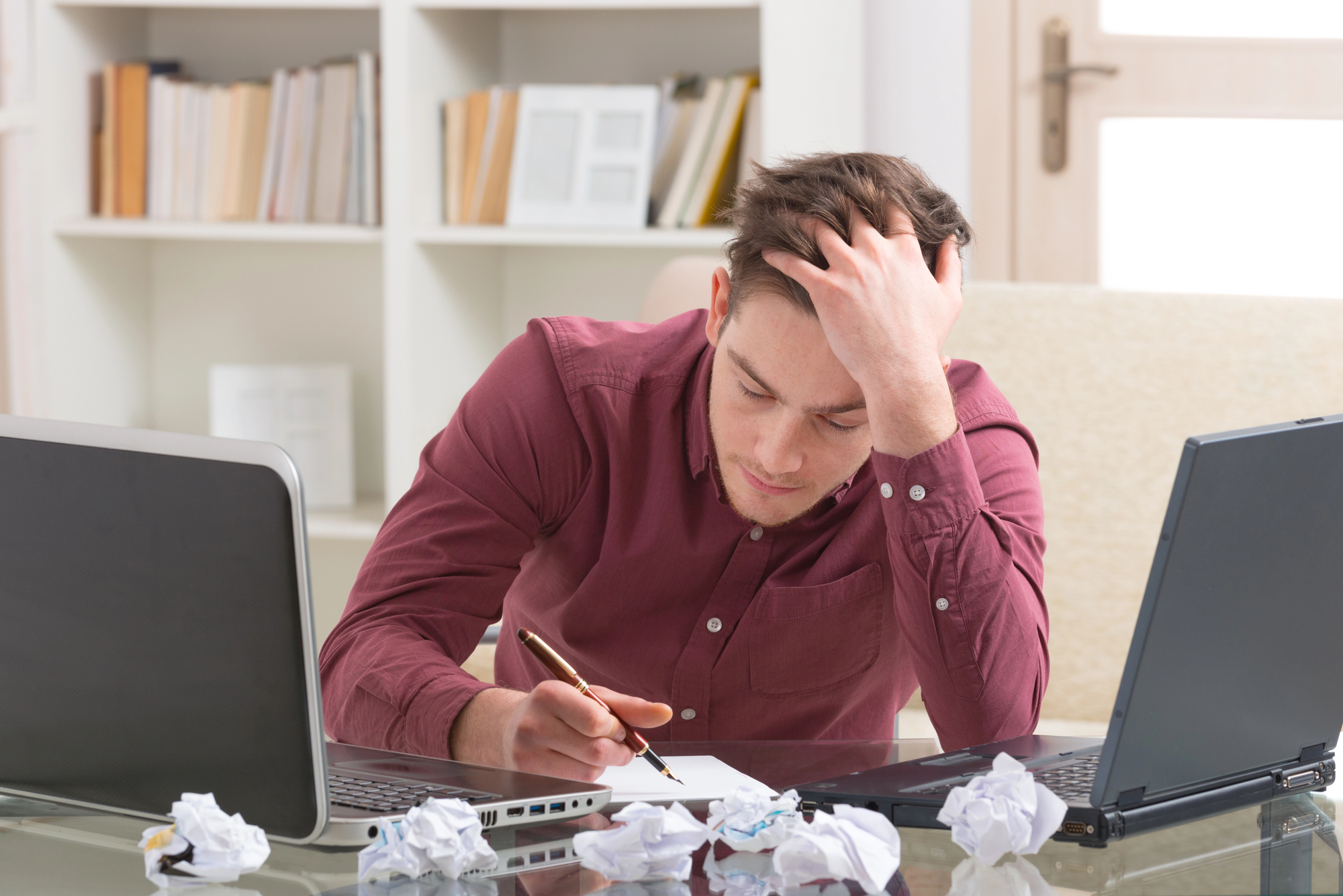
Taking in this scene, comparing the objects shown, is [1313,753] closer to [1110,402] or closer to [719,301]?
[719,301]

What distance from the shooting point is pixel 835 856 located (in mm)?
748

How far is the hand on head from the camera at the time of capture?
37.3 inches

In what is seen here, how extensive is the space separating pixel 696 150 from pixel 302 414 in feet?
3.17

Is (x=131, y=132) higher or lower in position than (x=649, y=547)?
higher

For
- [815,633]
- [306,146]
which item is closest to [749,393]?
[815,633]

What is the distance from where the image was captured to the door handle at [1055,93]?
2844 mm

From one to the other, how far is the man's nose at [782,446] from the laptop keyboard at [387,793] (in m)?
0.40

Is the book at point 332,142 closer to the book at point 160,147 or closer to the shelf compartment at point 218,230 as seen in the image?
the shelf compartment at point 218,230

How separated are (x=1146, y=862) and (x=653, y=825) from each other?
29 centimetres

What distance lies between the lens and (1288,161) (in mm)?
2771

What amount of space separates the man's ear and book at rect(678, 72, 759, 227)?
1264mm

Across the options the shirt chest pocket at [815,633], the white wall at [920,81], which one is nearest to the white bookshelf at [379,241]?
the white wall at [920,81]

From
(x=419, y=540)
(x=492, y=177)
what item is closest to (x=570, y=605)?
(x=419, y=540)

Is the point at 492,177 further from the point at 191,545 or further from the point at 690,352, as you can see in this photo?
the point at 191,545
